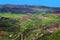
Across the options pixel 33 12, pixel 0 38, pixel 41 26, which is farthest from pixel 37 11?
pixel 0 38

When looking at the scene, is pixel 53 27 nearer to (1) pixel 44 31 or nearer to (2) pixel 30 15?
(1) pixel 44 31

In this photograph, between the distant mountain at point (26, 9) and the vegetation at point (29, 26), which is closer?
the vegetation at point (29, 26)

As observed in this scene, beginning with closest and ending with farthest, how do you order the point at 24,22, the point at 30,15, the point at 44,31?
the point at 44,31
the point at 24,22
the point at 30,15

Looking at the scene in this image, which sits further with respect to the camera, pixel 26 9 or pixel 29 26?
pixel 26 9

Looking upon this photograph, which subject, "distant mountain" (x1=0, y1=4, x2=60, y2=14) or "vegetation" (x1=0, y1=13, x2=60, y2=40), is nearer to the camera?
"vegetation" (x1=0, y1=13, x2=60, y2=40)

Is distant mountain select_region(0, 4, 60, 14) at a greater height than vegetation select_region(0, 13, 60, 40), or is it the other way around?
distant mountain select_region(0, 4, 60, 14)

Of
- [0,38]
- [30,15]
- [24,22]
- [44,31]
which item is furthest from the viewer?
[30,15]

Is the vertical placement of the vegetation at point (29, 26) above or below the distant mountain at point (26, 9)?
below

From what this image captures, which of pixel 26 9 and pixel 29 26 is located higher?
pixel 26 9
